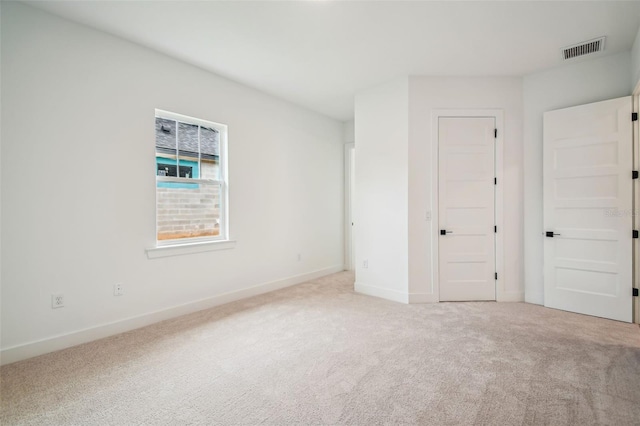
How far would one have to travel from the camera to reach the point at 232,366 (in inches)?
→ 90.6

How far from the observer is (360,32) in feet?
9.39

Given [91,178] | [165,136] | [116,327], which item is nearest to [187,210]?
[165,136]

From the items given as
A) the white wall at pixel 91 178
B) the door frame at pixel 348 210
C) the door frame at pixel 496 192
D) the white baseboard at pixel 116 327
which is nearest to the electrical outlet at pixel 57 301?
the white wall at pixel 91 178

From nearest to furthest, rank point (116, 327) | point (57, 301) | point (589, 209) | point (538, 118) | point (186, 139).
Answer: point (57, 301) < point (116, 327) < point (589, 209) < point (186, 139) < point (538, 118)

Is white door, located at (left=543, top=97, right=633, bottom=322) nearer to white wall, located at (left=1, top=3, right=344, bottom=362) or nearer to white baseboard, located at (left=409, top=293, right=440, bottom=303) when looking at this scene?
white baseboard, located at (left=409, top=293, right=440, bottom=303)

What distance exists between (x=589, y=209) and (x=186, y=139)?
15.2 feet

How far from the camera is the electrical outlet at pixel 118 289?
2906 millimetres

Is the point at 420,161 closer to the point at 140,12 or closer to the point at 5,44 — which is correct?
the point at 140,12

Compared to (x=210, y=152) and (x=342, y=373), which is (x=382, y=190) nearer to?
(x=210, y=152)

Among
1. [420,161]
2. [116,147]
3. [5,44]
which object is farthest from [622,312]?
[5,44]

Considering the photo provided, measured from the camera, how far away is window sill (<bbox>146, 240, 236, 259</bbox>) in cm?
318

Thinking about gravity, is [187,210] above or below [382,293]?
above

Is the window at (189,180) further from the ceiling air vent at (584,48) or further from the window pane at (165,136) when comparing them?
the ceiling air vent at (584,48)

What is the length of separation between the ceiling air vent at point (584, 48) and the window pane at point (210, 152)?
4.05 m
